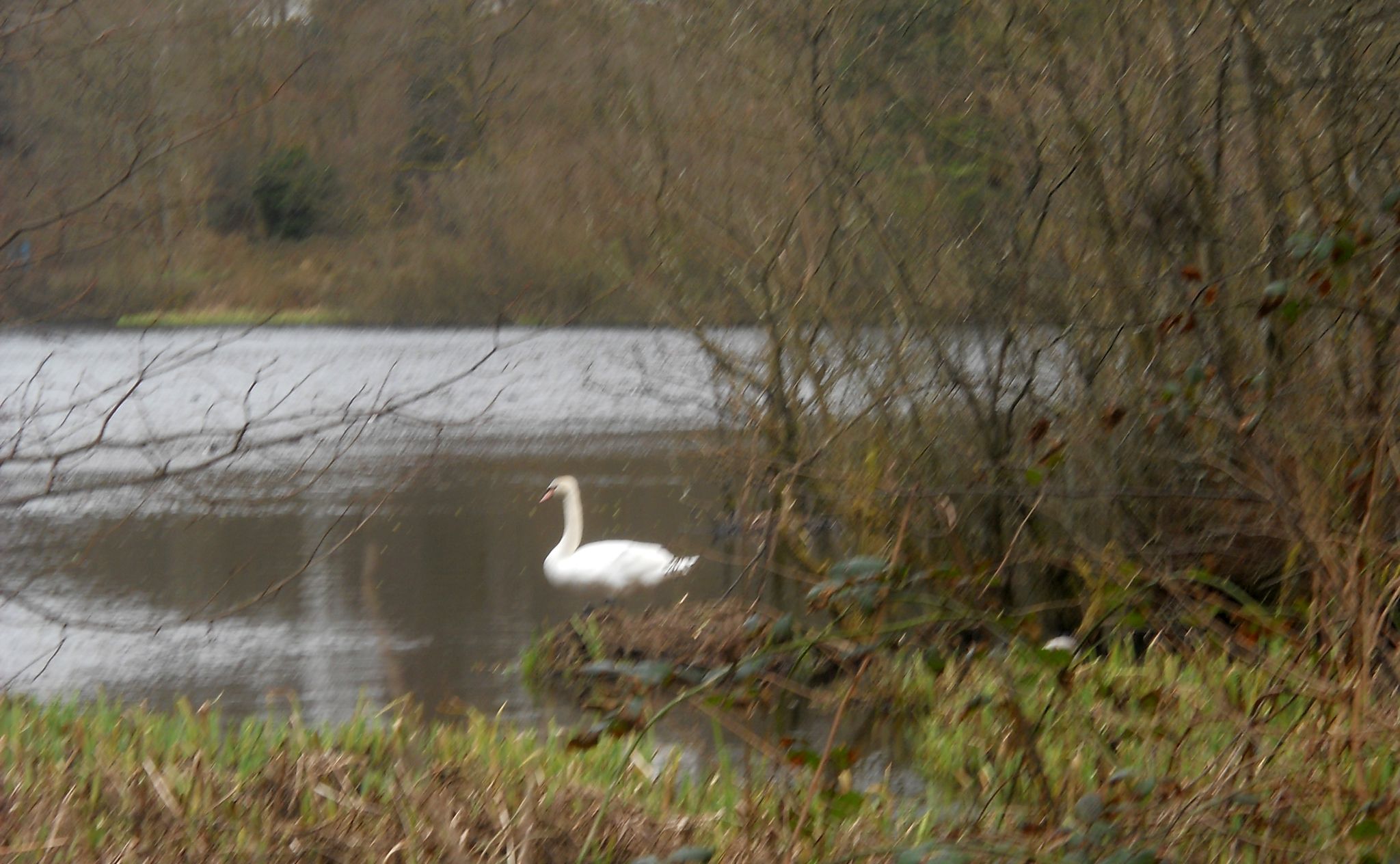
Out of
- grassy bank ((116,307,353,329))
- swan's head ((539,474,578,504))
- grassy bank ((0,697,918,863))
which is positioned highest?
grassy bank ((116,307,353,329))

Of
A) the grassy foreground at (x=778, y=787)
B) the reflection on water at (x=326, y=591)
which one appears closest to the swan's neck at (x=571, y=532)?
the reflection on water at (x=326, y=591)

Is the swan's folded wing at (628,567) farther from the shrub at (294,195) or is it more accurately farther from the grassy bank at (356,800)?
the shrub at (294,195)

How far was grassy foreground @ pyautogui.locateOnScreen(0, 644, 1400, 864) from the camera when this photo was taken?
2.73 m

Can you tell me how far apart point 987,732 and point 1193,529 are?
7.48 ft

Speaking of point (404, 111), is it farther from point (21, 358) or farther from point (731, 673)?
point (21, 358)

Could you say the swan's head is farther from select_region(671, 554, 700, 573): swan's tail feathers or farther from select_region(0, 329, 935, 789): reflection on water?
select_region(671, 554, 700, 573): swan's tail feathers

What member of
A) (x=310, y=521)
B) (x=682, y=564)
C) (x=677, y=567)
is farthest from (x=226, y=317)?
(x=310, y=521)

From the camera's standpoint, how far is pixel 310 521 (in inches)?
488

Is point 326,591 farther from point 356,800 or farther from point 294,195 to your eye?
point 294,195

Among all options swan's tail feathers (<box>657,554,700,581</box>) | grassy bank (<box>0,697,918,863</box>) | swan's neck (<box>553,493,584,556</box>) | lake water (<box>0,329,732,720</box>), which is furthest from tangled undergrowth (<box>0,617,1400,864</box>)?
swan's neck (<box>553,493,584,556</box>)

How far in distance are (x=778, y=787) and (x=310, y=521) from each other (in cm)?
912

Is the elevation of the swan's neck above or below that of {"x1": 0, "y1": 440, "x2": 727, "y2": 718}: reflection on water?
above

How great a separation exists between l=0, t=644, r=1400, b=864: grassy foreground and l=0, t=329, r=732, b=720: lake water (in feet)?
1.37

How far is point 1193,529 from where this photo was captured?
685 cm
